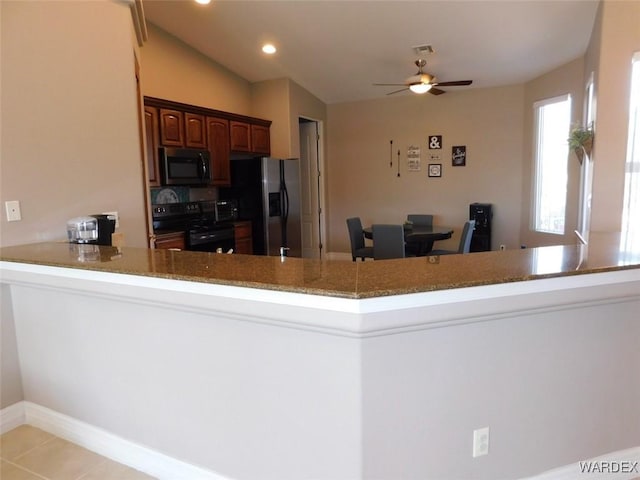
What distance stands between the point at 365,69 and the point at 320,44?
3.12 ft

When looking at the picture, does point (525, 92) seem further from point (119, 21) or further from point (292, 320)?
point (292, 320)

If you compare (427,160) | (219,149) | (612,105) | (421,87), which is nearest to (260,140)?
(219,149)

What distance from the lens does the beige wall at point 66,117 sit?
7.38ft

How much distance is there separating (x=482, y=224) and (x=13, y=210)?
578 cm

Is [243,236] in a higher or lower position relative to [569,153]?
lower

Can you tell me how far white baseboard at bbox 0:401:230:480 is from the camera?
5.81 ft

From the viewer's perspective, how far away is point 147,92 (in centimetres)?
480

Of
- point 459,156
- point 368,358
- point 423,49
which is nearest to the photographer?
point 368,358

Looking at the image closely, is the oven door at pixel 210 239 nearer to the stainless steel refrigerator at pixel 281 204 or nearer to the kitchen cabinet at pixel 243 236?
the kitchen cabinet at pixel 243 236

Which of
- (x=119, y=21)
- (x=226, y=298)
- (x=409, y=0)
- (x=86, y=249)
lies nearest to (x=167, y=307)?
(x=226, y=298)

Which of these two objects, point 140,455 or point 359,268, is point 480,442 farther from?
point 140,455

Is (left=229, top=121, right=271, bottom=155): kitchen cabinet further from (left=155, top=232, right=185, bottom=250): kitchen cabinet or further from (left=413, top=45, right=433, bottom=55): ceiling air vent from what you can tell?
(left=413, top=45, right=433, bottom=55): ceiling air vent

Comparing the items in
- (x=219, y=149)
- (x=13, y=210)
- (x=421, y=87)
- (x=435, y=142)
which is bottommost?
(x=13, y=210)

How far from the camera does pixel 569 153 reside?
16.4 feet
